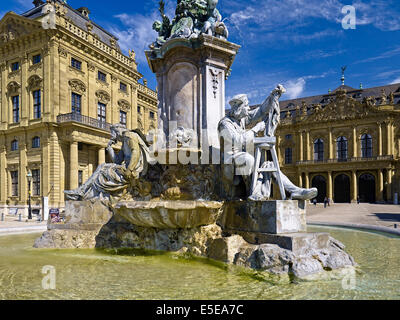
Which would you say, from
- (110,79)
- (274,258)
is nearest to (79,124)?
(110,79)

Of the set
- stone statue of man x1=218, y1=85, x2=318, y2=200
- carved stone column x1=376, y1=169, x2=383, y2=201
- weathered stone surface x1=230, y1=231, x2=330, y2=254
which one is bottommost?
carved stone column x1=376, y1=169, x2=383, y2=201

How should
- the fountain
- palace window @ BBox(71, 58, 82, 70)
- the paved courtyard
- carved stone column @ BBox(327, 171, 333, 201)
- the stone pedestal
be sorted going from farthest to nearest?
carved stone column @ BBox(327, 171, 333, 201) < palace window @ BBox(71, 58, 82, 70) < the paved courtyard < the stone pedestal < the fountain

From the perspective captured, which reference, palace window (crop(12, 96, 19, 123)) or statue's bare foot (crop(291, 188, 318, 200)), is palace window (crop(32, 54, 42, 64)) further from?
statue's bare foot (crop(291, 188, 318, 200))

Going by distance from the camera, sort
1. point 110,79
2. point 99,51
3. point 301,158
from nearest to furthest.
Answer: point 99,51
point 110,79
point 301,158

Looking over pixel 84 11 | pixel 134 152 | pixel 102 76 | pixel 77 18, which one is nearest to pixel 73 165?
pixel 102 76

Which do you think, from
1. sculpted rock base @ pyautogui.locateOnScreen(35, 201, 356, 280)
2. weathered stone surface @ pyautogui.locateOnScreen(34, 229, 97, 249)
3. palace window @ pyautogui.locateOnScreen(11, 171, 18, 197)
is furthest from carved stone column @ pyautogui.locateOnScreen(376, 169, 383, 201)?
palace window @ pyautogui.locateOnScreen(11, 171, 18, 197)

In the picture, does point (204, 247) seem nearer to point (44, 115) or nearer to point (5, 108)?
point (44, 115)

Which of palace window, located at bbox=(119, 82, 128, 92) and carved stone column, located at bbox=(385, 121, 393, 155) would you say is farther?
carved stone column, located at bbox=(385, 121, 393, 155)

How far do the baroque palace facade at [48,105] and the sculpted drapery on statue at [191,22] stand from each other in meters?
19.7

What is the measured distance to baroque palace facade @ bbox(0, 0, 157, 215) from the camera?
2616cm

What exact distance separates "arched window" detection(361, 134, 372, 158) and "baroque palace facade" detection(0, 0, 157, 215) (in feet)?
131

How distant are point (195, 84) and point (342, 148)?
4685cm

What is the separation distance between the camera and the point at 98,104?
31.7 m

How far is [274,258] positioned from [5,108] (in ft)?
109
